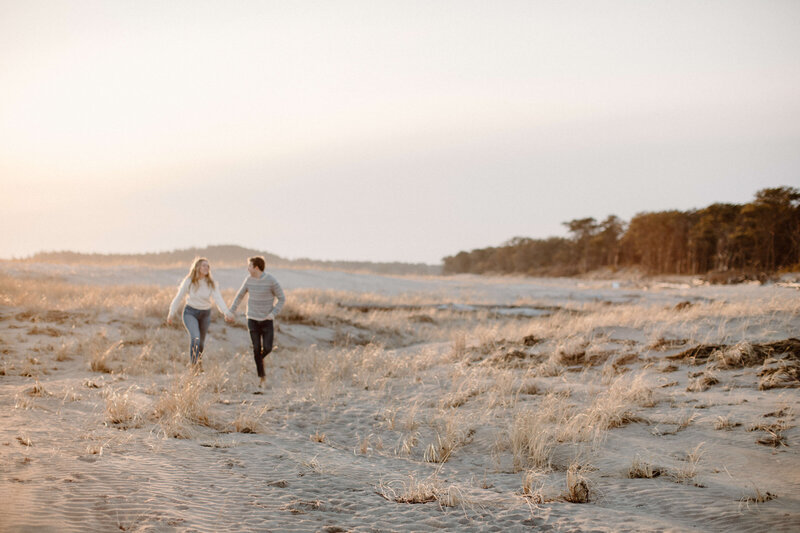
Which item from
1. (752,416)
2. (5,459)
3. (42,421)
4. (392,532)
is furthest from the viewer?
(752,416)

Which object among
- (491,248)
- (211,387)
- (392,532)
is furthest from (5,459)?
(491,248)

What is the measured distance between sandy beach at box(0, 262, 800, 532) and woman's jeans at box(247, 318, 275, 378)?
0.46 m

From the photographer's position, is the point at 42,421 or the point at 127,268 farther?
the point at 127,268

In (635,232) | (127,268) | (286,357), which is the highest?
(635,232)

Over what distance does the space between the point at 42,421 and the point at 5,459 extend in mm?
1471

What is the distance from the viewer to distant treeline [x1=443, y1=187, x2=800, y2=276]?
35.3 meters

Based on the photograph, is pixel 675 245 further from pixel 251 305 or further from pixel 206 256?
pixel 206 256

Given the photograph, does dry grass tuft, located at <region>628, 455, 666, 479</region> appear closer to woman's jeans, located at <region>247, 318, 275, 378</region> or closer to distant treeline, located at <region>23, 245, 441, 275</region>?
woman's jeans, located at <region>247, 318, 275, 378</region>

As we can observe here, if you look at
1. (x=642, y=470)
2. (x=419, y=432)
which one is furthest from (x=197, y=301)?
(x=642, y=470)

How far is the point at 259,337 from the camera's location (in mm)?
8391

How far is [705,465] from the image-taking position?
4.45 metres

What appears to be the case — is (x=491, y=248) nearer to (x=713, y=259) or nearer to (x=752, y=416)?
(x=713, y=259)

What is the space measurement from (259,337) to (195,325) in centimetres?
103

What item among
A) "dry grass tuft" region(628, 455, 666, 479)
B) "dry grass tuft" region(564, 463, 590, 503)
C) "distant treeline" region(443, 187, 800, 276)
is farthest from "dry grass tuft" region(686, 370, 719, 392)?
"distant treeline" region(443, 187, 800, 276)
